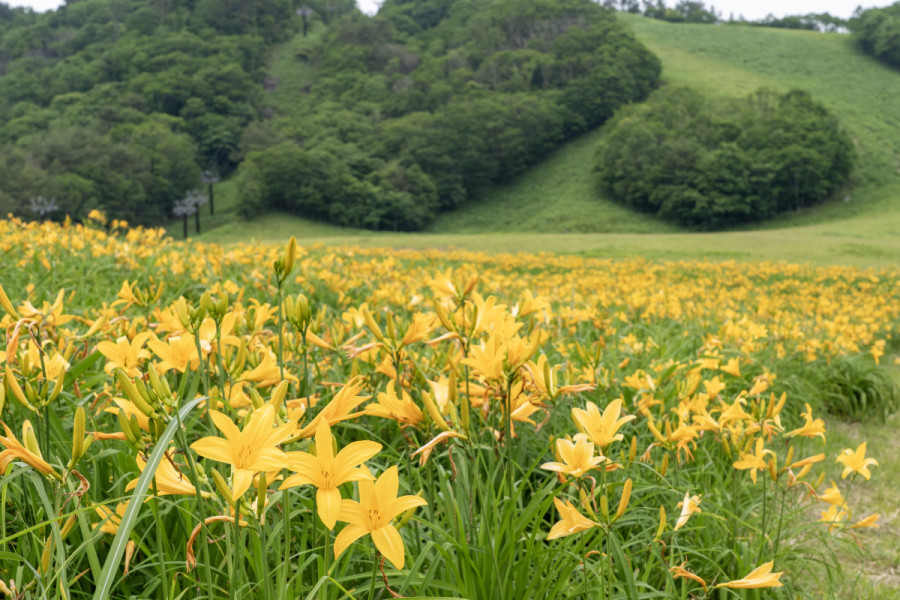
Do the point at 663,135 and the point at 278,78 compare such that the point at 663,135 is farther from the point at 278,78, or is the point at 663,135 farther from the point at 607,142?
the point at 278,78

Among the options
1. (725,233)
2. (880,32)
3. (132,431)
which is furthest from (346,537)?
(880,32)

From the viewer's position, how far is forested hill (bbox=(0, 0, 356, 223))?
40719 mm

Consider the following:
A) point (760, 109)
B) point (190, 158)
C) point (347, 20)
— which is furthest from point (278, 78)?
point (760, 109)

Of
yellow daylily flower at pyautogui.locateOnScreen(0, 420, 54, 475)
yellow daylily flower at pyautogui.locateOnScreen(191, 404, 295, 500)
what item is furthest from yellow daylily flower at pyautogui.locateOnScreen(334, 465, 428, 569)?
yellow daylily flower at pyautogui.locateOnScreen(0, 420, 54, 475)

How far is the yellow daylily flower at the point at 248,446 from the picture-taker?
0.60 metres

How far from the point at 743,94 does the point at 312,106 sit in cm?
4198

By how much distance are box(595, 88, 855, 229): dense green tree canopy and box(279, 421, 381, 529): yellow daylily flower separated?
134 ft

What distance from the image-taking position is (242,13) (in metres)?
76.6

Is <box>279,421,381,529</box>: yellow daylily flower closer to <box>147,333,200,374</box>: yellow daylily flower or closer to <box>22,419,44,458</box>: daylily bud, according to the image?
<box>22,419,44,458</box>: daylily bud

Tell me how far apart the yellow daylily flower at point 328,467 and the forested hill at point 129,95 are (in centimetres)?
4365

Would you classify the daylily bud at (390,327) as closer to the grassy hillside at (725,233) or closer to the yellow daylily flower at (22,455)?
the yellow daylily flower at (22,455)

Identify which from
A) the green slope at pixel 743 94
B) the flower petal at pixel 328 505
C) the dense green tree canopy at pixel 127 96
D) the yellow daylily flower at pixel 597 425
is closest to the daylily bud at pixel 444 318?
the yellow daylily flower at pixel 597 425

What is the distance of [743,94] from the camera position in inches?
1869

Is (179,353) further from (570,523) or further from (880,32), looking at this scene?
(880,32)
